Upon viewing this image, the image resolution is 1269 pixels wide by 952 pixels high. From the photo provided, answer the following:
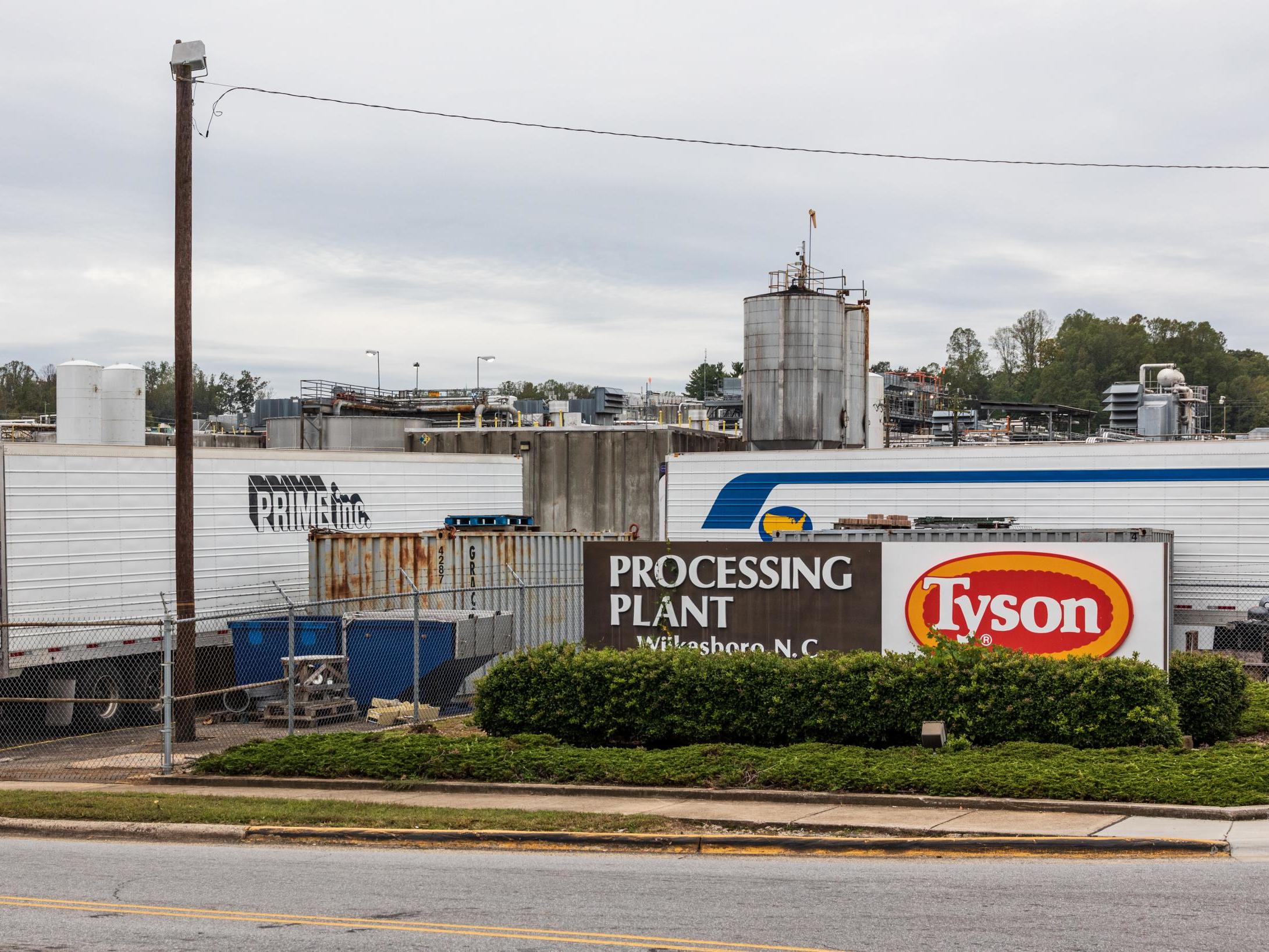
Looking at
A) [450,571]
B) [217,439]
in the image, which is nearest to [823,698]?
[450,571]

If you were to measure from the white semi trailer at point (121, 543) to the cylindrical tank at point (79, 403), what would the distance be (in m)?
3.57

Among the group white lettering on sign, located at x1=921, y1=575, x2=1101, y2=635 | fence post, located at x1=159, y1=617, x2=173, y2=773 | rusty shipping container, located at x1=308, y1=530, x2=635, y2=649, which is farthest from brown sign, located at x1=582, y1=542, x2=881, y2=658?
rusty shipping container, located at x1=308, y1=530, x2=635, y2=649

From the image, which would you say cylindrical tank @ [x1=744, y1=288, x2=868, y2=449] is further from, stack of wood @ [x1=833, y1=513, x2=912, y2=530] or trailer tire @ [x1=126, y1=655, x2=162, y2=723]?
trailer tire @ [x1=126, y1=655, x2=162, y2=723]

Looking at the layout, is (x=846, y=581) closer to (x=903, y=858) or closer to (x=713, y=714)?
(x=713, y=714)

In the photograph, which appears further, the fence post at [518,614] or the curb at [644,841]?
the fence post at [518,614]

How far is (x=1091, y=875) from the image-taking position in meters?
10.6

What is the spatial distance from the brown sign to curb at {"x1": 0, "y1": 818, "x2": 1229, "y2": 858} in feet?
17.0

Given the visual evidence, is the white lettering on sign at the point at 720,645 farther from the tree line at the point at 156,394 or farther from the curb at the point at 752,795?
the tree line at the point at 156,394

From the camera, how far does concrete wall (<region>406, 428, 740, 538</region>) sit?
1566 inches

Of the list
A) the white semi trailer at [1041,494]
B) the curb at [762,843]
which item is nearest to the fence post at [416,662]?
the curb at [762,843]

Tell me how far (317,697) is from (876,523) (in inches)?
462

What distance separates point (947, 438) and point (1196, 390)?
17.3m

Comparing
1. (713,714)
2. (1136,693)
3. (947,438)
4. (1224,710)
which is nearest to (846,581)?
(713,714)

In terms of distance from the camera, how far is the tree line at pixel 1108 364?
11550 cm
